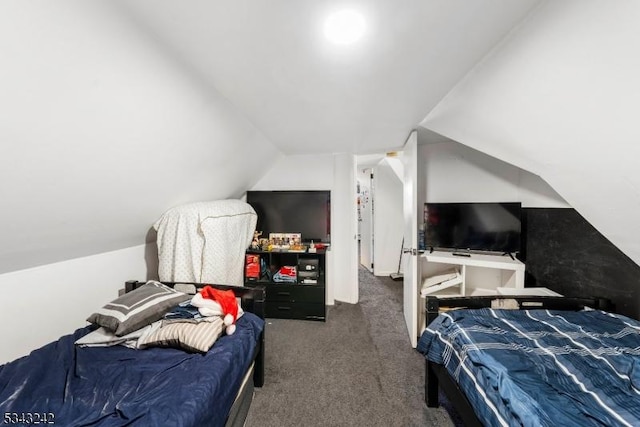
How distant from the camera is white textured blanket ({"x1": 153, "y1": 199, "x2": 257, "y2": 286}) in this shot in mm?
2041

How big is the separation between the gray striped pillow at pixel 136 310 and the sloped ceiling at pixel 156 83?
1.59ft

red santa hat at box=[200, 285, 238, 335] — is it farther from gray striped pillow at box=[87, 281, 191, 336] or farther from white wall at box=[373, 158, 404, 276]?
white wall at box=[373, 158, 404, 276]

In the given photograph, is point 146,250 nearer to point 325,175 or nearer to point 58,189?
point 58,189

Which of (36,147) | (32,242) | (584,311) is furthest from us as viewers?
(584,311)

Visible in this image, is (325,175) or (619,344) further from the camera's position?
(325,175)

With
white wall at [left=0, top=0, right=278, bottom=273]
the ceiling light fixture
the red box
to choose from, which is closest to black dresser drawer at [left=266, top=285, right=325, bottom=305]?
the red box

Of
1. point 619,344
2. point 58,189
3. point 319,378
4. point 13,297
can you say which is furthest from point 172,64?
point 619,344

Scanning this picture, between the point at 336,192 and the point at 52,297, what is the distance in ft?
9.12

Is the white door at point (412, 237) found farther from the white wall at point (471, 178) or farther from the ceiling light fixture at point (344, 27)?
the ceiling light fixture at point (344, 27)

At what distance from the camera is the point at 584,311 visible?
152 centimetres

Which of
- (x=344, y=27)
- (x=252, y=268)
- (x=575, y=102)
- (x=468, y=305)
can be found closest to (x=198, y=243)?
(x=252, y=268)

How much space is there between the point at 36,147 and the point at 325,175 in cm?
268

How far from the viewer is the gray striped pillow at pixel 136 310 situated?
1.38 m

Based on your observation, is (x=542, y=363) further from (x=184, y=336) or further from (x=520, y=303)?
(x=184, y=336)
